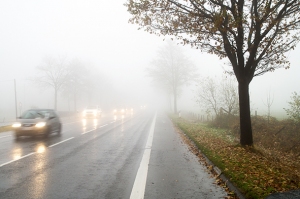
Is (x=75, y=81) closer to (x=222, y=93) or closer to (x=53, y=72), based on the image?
(x=53, y=72)

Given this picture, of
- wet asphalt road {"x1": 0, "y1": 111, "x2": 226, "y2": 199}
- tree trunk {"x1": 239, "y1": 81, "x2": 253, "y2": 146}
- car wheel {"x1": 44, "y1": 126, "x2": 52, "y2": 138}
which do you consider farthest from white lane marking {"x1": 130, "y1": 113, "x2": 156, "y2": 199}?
car wheel {"x1": 44, "y1": 126, "x2": 52, "y2": 138}

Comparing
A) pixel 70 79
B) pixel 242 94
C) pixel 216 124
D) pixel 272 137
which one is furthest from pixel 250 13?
pixel 70 79

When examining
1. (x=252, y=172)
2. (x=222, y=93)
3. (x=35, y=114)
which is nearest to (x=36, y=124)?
(x=35, y=114)

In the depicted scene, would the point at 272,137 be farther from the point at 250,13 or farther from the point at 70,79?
the point at 70,79

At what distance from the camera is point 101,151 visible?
9.78 meters

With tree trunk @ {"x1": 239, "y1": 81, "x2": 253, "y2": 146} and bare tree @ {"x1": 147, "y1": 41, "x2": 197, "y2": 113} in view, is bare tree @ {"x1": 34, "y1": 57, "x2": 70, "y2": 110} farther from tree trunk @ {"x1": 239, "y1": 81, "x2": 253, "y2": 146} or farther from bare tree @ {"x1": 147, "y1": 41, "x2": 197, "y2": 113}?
tree trunk @ {"x1": 239, "y1": 81, "x2": 253, "y2": 146}

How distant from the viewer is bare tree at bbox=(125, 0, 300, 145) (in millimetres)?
8570

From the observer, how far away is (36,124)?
13.2 metres

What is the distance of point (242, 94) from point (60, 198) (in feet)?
23.1

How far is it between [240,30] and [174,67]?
33.2 meters

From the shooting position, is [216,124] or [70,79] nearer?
[216,124]

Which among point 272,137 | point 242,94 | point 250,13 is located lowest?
point 272,137

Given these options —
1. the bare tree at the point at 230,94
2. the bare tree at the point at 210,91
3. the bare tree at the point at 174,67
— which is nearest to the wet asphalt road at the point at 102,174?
the bare tree at the point at 230,94

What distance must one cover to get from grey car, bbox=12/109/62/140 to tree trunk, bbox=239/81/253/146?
32.9ft
